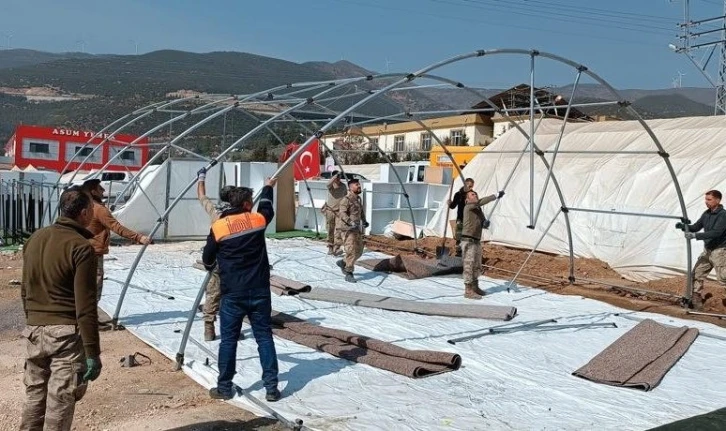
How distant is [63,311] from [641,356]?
583cm

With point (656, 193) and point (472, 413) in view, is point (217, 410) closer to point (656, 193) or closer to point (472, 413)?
point (472, 413)

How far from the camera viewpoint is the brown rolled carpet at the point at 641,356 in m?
6.41

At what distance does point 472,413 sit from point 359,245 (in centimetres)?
638

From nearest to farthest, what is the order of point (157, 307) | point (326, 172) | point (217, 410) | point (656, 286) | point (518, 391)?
Result: point (217, 410)
point (518, 391)
point (157, 307)
point (656, 286)
point (326, 172)

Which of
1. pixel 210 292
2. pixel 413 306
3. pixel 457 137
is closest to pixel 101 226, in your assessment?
pixel 210 292

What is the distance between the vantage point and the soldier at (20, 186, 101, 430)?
377cm

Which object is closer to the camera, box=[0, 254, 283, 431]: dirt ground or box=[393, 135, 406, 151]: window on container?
box=[0, 254, 283, 431]: dirt ground

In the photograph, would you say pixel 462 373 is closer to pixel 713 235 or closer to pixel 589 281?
pixel 713 235

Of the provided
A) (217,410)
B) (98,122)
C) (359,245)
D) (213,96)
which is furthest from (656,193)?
(98,122)

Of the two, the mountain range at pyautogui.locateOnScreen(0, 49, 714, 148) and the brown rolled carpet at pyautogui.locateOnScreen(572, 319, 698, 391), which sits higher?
the mountain range at pyautogui.locateOnScreen(0, 49, 714, 148)

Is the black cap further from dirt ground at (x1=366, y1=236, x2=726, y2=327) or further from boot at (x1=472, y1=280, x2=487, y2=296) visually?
dirt ground at (x1=366, y1=236, x2=726, y2=327)

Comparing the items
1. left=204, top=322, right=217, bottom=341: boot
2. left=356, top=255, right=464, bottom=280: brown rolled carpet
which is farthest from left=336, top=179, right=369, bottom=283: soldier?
left=204, top=322, right=217, bottom=341: boot

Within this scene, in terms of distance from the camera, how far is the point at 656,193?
45.1ft

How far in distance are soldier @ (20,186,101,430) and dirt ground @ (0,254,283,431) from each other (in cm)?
124
